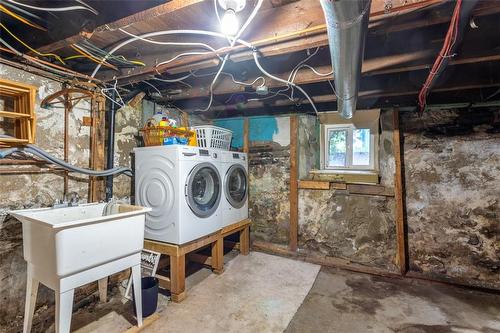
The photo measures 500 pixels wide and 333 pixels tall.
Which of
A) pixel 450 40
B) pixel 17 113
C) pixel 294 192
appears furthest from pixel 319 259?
pixel 17 113

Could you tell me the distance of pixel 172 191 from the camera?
228 cm

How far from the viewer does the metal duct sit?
35.5 inches

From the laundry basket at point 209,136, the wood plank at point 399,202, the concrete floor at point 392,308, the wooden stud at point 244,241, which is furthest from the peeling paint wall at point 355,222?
the laundry basket at point 209,136

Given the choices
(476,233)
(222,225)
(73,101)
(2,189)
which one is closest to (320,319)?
(222,225)

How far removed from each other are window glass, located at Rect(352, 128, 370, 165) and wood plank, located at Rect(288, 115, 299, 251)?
788 mm

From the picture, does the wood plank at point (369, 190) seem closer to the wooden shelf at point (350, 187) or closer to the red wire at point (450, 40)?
the wooden shelf at point (350, 187)

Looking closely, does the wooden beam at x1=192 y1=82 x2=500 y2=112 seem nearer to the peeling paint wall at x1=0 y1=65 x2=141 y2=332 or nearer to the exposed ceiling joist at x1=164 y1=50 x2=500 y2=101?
the exposed ceiling joist at x1=164 y1=50 x2=500 y2=101

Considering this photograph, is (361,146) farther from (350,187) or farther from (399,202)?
(399,202)

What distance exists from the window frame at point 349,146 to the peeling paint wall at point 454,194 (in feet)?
1.09

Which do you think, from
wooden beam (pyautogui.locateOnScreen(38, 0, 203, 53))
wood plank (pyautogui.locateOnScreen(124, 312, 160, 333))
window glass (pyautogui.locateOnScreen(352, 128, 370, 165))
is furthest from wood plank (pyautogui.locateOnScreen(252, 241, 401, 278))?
wooden beam (pyautogui.locateOnScreen(38, 0, 203, 53))

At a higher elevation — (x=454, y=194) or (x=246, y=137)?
(x=246, y=137)

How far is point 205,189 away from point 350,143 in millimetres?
2020

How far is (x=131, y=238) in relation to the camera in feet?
5.80

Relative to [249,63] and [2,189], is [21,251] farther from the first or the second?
[249,63]
